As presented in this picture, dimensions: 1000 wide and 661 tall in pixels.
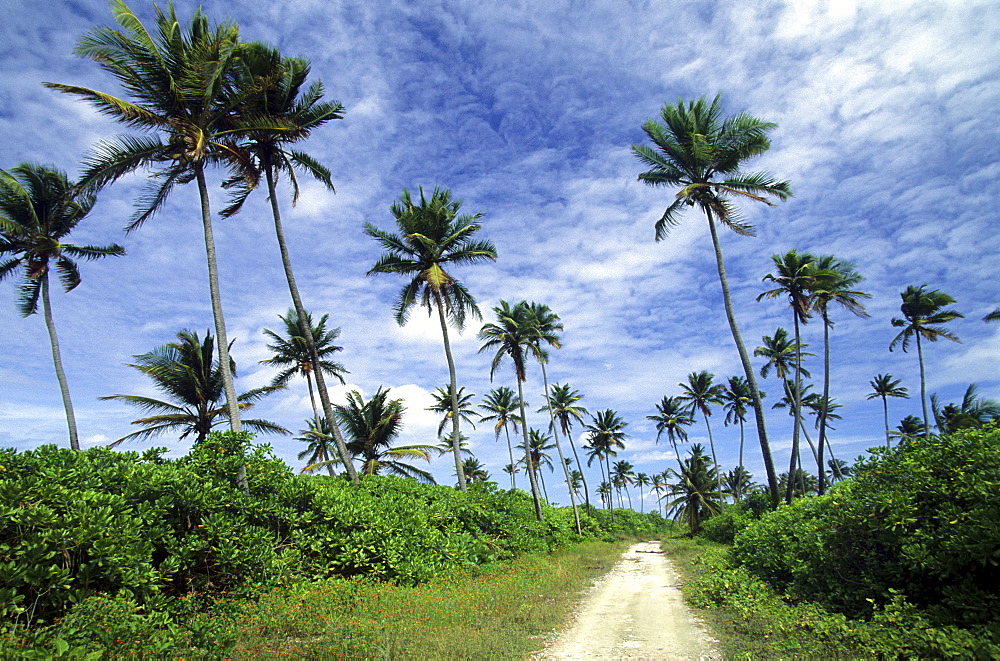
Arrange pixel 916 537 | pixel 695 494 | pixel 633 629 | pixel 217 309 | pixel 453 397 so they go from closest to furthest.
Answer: pixel 916 537
pixel 633 629
pixel 217 309
pixel 453 397
pixel 695 494

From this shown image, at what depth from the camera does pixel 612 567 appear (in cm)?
1998

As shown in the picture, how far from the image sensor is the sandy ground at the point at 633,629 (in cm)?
692

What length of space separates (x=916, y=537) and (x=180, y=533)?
11538 mm

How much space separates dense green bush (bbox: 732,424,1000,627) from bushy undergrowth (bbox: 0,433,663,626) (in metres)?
8.65

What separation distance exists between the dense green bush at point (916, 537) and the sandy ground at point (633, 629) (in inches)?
94.6

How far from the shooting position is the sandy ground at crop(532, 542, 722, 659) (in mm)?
6921

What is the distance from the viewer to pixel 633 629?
838 cm

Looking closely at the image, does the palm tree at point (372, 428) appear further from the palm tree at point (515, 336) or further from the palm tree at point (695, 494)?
the palm tree at point (695, 494)

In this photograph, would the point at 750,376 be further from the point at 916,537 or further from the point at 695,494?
the point at 695,494

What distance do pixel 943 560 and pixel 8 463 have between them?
503 inches

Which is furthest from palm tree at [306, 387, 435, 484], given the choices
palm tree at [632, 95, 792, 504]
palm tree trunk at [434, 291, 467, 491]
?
palm tree at [632, 95, 792, 504]

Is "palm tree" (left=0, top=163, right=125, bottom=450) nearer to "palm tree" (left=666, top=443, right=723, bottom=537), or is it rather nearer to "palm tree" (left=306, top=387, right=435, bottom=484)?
"palm tree" (left=306, top=387, right=435, bottom=484)

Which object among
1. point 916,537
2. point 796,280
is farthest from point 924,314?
point 916,537

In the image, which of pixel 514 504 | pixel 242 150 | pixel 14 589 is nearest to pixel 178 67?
pixel 242 150
